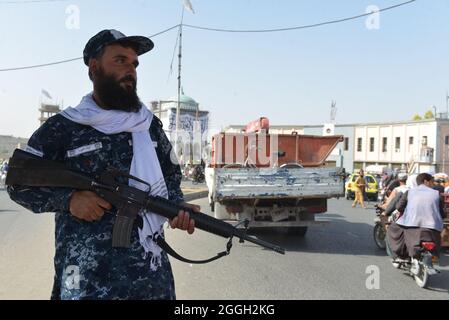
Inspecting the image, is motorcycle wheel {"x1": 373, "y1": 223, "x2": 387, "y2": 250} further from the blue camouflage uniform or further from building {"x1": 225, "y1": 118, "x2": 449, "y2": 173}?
building {"x1": 225, "y1": 118, "x2": 449, "y2": 173}

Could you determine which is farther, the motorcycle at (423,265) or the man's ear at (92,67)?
the motorcycle at (423,265)

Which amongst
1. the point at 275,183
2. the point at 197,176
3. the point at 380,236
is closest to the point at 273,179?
the point at 275,183

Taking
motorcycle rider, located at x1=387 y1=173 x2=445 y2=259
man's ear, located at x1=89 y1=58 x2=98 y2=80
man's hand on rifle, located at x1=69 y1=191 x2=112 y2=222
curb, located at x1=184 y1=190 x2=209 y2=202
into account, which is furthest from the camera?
curb, located at x1=184 y1=190 x2=209 y2=202

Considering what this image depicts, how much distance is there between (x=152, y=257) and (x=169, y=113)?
1919 inches

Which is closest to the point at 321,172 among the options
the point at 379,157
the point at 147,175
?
the point at 147,175

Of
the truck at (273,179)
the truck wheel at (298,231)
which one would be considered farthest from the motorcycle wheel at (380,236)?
the truck wheel at (298,231)

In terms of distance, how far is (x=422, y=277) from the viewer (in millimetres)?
5566

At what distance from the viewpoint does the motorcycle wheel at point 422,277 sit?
18.0 ft

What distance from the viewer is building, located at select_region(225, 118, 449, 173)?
46.2 m

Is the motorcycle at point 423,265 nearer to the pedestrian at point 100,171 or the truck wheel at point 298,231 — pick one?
the truck wheel at point 298,231

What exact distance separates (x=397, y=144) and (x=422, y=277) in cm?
4897

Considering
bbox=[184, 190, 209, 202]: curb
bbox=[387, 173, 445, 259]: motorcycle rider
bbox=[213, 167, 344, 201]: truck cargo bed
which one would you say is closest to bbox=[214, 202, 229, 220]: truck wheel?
bbox=[213, 167, 344, 201]: truck cargo bed
